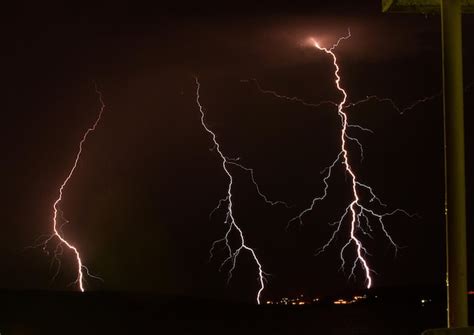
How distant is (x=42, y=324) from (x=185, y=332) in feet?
12.7

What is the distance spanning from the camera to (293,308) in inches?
760

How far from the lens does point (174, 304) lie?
774 inches

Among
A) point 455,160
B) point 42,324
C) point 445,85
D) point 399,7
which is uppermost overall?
point 399,7

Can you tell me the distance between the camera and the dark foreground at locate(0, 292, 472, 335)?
16.6 m

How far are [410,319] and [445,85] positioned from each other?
1508cm

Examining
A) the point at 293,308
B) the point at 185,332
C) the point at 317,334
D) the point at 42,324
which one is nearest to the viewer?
the point at 317,334

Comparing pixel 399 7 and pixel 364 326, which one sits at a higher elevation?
pixel 399 7

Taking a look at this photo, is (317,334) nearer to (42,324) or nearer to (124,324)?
(124,324)

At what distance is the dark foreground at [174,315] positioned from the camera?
16.6m

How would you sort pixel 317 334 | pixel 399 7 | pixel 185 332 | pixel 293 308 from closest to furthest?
pixel 399 7
pixel 317 334
pixel 185 332
pixel 293 308

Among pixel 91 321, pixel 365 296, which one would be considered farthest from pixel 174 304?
pixel 365 296

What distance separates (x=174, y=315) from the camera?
19.1 metres

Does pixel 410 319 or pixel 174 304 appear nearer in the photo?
pixel 410 319

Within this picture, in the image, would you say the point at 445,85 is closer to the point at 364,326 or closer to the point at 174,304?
the point at 364,326
